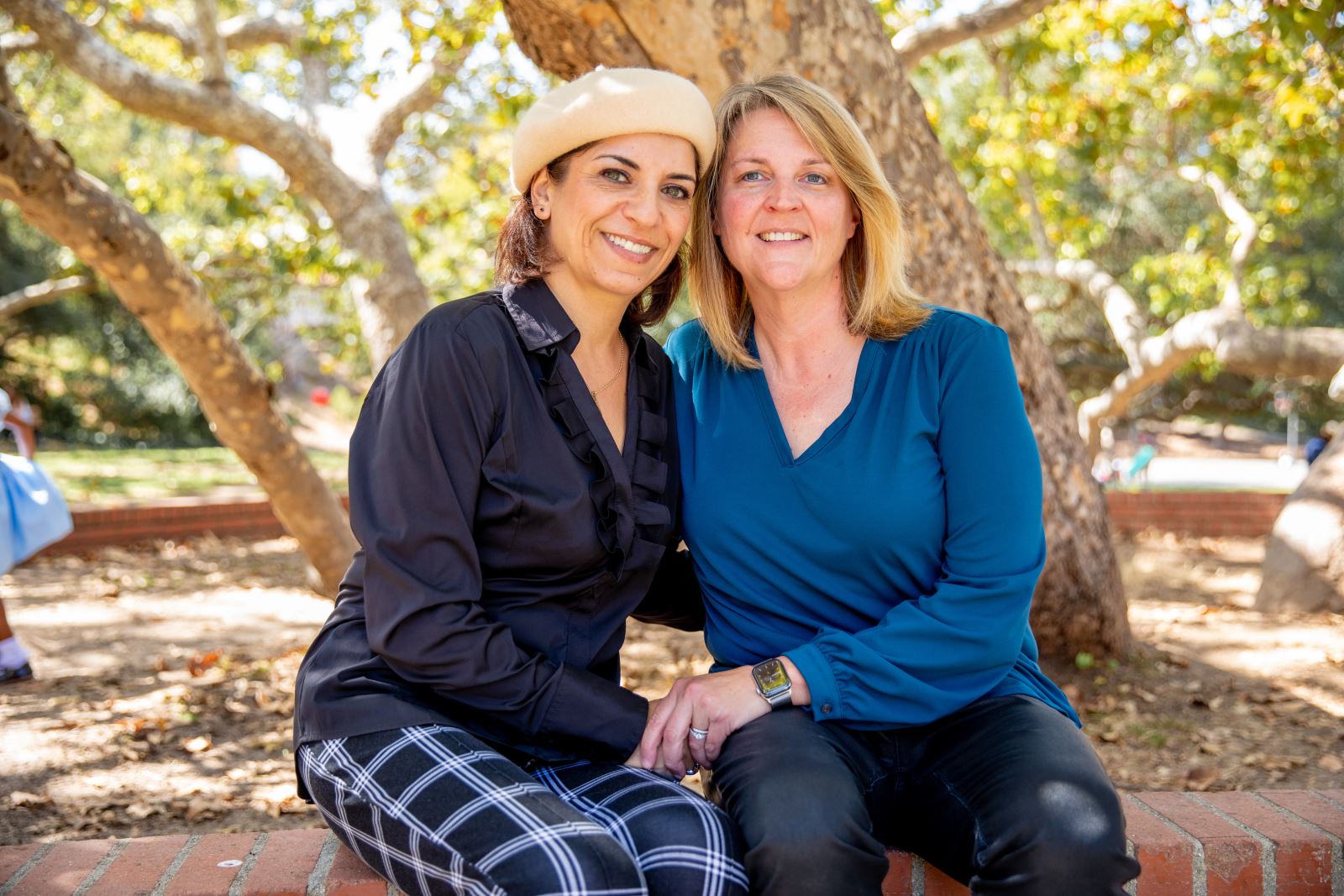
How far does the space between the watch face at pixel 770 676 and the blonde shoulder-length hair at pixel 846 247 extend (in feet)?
2.39

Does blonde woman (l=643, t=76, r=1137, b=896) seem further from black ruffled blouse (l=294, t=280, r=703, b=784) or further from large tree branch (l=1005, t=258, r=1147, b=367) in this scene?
large tree branch (l=1005, t=258, r=1147, b=367)

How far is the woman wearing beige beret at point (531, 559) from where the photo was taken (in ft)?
6.42

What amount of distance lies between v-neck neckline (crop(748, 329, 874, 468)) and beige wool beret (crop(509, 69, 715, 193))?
59cm

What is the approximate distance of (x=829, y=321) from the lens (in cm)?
268

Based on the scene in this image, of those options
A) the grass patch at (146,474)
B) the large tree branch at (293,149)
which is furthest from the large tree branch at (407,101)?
the grass patch at (146,474)

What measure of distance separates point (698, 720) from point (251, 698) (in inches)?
114

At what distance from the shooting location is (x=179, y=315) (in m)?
4.70

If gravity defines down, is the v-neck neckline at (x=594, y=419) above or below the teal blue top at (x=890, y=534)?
above

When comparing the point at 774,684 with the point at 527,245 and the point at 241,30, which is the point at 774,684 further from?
the point at 241,30

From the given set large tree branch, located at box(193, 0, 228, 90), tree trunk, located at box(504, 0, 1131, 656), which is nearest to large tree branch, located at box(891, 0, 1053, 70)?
tree trunk, located at box(504, 0, 1131, 656)

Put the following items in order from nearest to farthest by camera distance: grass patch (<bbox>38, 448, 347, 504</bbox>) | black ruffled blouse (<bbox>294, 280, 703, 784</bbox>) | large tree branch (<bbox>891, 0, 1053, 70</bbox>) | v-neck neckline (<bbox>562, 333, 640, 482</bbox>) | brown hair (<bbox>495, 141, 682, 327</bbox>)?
black ruffled blouse (<bbox>294, 280, 703, 784</bbox>), v-neck neckline (<bbox>562, 333, 640, 482</bbox>), brown hair (<bbox>495, 141, 682, 327</bbox>), large tree branch (<bbox>891, 0, 1053, 70</bbox>), grass patch (<bbox>38, 448, 347, 504</bbox>)

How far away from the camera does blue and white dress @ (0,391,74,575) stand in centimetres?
513

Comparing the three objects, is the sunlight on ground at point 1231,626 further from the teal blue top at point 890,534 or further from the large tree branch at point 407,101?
the large tree branch at point 407,101

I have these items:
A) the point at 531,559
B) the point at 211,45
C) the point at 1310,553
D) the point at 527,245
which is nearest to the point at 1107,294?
the point at 1310,553
